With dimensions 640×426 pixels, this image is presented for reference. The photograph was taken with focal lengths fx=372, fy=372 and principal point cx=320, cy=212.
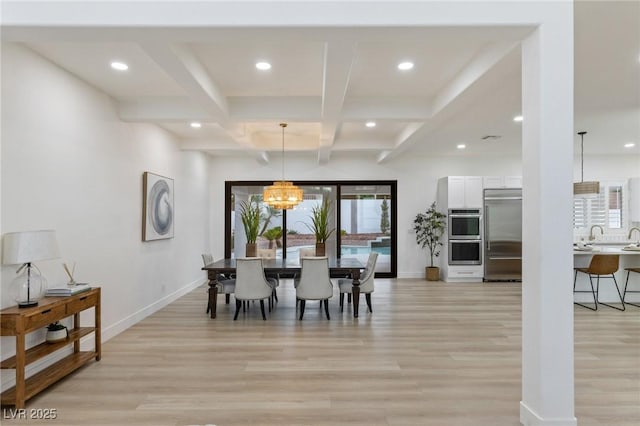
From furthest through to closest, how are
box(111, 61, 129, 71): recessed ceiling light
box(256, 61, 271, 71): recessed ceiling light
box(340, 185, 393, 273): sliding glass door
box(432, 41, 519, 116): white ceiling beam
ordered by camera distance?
box(340, 185, 393, 273): sliding glass door → box(256, 61, 271, 71): recessed ceiling light → box(111, 61, 129, 71): recessed ceiling light → box(432, 41, 519, 116): white ceiling beam

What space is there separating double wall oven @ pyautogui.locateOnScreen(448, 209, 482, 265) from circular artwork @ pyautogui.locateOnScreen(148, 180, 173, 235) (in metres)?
5.44

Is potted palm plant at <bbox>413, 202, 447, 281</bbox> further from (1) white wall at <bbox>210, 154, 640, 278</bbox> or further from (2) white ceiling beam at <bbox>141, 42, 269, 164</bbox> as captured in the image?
(2) white ceiling beam at <bbox>141, 42, 269, 164</bbox>

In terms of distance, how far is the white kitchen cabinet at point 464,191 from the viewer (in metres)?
7.77

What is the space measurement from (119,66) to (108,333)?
2.83 metres

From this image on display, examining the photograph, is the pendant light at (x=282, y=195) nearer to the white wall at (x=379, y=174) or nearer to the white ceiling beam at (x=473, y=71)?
the white ceiling beam at (x=473, y=71)

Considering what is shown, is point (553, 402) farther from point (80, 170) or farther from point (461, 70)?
point (80, 170)

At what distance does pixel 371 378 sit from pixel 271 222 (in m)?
5.70

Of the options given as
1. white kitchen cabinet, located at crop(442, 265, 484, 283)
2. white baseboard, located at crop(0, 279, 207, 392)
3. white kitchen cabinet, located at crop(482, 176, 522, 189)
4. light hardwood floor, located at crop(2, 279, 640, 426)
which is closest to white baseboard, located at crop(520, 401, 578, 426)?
light hardwood floor, located at crop(2, 279, 640, 426)

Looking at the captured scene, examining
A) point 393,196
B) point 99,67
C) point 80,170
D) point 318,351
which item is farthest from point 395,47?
point 393,196

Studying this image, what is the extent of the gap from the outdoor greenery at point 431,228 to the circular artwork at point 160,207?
Answer: 5.07 metres

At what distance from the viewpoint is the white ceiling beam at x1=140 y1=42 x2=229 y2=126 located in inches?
106

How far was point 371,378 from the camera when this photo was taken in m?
3.14

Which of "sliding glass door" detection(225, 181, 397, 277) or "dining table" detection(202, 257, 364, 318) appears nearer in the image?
"dining table" detection(202, 257, 364, 318)

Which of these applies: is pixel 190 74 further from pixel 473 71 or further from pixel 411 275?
pixel 411 275
